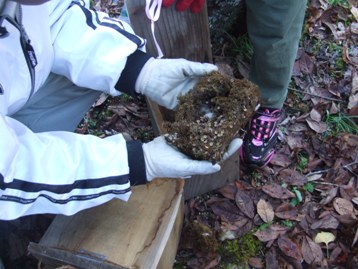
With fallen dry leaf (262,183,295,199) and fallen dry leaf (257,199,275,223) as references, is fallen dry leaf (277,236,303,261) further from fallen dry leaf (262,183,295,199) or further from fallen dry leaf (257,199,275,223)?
fallen dry leaf (262,183,295,199)

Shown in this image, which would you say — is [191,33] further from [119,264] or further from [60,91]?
[119,264]

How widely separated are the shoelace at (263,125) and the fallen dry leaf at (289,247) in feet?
1.93

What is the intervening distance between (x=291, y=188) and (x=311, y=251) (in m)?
0.40

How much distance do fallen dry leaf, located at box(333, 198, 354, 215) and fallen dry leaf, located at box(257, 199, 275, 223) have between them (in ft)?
1.18

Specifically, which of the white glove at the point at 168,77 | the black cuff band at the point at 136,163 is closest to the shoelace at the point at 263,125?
the white glove at the point at 168,77

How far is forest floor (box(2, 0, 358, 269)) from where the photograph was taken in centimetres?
230

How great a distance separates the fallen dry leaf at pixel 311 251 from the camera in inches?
88.7

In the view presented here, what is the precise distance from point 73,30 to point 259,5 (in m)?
0.90

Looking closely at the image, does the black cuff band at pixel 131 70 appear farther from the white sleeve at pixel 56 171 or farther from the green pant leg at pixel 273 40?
the green pant leg at pixel 273 40

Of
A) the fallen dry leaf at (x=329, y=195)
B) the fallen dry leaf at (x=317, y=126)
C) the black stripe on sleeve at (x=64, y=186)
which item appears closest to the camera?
the black stripe on sleeve at (x=64, y=186)

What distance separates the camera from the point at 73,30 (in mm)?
1933

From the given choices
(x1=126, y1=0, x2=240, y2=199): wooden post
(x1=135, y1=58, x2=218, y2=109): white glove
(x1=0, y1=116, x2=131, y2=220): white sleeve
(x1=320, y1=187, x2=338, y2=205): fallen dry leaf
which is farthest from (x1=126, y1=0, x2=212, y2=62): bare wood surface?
(x1=320, y1=187, x2=338, y2=205): fallen dry leaf

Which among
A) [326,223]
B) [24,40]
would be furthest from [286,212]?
[24,40]

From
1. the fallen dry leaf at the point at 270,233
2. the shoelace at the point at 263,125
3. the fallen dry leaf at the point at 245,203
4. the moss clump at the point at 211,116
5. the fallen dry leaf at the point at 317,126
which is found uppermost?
the moss clump at the point at 211,116
